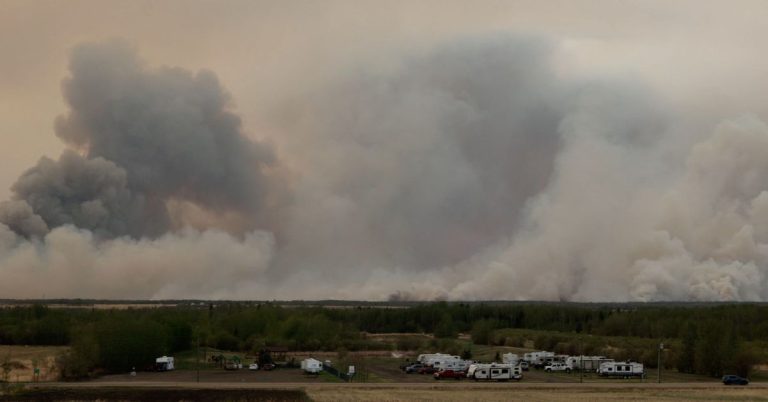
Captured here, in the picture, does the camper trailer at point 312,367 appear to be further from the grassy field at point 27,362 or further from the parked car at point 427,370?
the grassy field at point 27,362

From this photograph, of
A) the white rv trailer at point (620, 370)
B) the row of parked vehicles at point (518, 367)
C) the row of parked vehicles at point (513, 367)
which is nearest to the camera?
the row of parked vehicles at point (518, 367)

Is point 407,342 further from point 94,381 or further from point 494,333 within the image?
point 94,381

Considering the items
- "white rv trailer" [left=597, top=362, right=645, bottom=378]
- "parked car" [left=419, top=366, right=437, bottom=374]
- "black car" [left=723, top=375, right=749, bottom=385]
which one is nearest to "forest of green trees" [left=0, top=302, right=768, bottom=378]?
"white rv trailer" [left=597, top=362, right=645, bottom=378]

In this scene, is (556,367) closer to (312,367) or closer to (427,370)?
(427,370)

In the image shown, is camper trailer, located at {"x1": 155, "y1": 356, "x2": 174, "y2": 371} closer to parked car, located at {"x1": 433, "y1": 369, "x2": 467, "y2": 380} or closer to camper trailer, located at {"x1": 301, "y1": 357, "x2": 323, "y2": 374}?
camper trailer, located at {"x1": 301, "y1": 357, "x2": 323, "y2": 374}

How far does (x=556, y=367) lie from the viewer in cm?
9862

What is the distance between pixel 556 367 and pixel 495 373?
15.7 meters

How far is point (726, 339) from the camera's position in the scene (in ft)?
305

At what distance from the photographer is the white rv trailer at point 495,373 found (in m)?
84.7

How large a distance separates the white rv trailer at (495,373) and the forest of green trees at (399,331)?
20287 mm

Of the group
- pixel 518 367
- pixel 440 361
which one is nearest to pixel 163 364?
pixel 440 361

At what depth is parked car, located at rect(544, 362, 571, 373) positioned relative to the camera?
9775 cm

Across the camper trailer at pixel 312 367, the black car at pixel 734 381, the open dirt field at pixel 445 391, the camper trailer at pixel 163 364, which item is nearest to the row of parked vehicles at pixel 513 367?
the open dirt field at pixel 445 391

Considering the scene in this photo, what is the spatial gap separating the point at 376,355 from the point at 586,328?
50.3m
